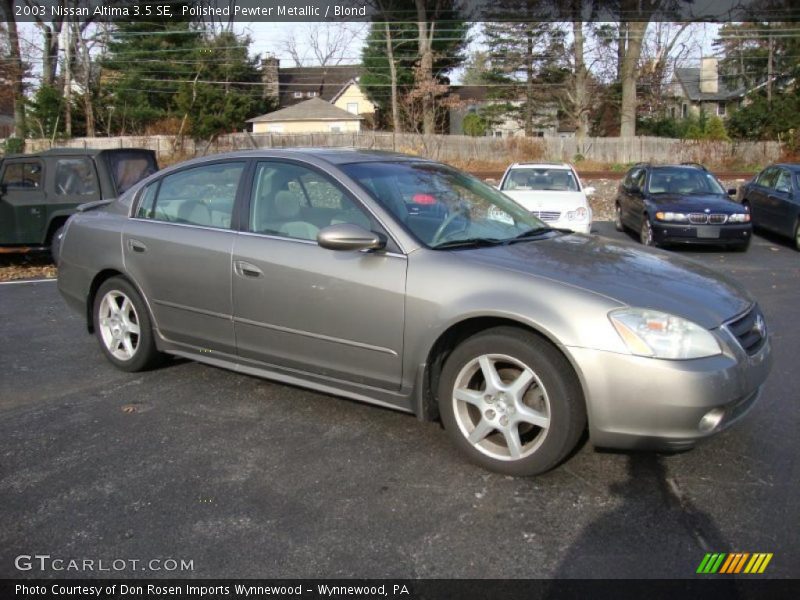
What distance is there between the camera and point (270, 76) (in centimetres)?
5859

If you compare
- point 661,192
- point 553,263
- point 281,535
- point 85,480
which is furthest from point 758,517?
point 661,192

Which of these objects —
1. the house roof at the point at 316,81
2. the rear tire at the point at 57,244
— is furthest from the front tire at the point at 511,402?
the house roof at the point at 316,81

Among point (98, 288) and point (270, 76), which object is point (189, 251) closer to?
point (98, 288)

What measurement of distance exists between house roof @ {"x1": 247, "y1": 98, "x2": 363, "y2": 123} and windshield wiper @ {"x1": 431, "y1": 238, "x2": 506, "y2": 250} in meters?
49.3

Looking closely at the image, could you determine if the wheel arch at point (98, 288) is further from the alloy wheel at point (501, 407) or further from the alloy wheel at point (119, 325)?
the alloy wheel at point (501, 407)

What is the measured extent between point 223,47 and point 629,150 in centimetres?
2897

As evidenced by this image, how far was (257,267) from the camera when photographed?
4.21 meters

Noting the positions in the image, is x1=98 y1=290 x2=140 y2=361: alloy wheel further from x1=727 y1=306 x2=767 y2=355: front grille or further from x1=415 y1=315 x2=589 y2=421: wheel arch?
x1=727 y1=306 x2=767 y2=355: front grille

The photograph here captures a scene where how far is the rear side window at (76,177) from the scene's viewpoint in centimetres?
1032

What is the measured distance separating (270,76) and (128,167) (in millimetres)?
51327

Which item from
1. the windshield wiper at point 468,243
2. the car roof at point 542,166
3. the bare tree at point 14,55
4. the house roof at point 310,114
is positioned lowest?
the windshield wiper at point 468,243

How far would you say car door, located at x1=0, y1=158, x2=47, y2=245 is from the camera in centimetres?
1034

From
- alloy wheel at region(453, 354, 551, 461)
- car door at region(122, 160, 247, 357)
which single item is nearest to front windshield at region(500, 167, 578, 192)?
car door at region(122, 160, 247, 357)

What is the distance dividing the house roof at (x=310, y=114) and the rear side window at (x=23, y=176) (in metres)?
41.5
